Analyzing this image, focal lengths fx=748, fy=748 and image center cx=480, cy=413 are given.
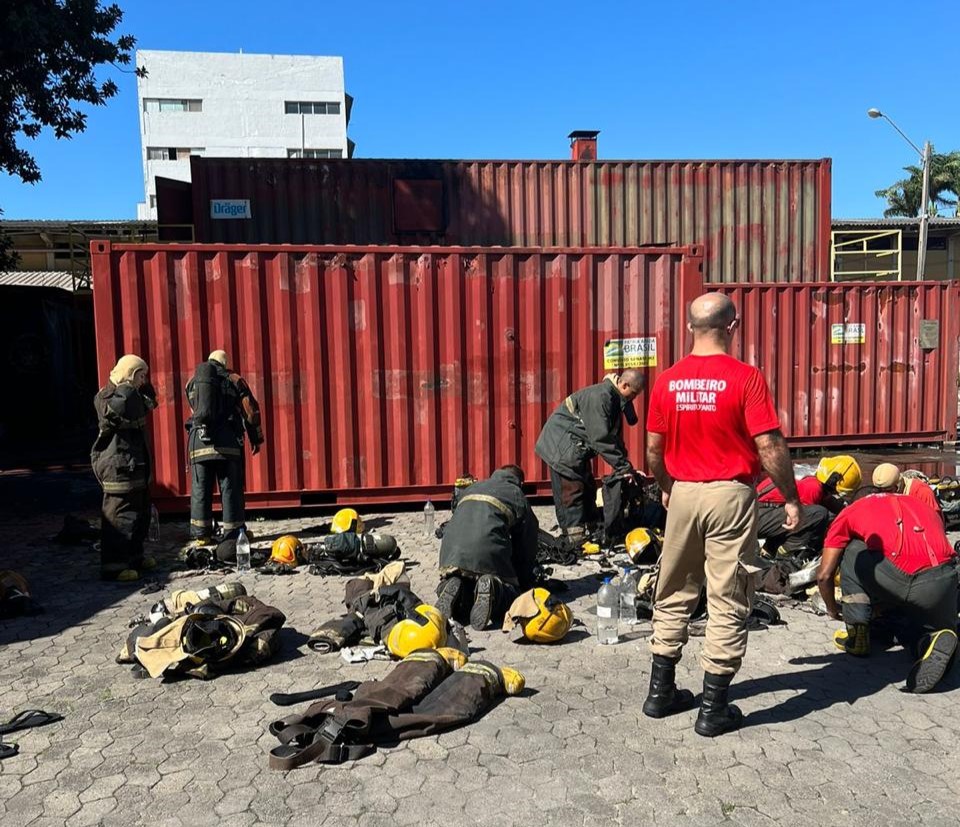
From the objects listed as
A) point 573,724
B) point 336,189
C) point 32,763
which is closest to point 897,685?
point 573,724

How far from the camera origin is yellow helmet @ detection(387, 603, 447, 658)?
14.0ft

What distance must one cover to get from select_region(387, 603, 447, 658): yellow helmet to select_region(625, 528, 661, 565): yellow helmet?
8.07ft

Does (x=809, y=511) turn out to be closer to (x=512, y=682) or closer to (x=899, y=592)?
(x=899, y=592)

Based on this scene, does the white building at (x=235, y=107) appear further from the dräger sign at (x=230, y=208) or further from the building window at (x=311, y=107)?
the dräger sign at (x=230, y=208)

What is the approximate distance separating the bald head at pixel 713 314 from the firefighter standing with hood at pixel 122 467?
466 cm

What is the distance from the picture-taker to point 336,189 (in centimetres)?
1280

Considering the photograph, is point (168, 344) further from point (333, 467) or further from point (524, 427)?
point (524, 427)

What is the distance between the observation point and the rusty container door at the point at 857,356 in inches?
445

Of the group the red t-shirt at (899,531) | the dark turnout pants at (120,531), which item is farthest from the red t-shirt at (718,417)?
the dark turnout pants at (120,531)

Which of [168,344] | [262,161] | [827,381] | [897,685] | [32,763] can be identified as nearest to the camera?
[32,763]

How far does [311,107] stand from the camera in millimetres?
48438

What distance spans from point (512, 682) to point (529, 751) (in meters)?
0.56

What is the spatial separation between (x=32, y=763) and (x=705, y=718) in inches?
120

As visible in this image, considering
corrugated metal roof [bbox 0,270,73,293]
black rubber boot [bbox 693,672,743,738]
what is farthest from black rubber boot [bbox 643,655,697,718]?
corrugated metal roof [bbox 0,270,73,293]
